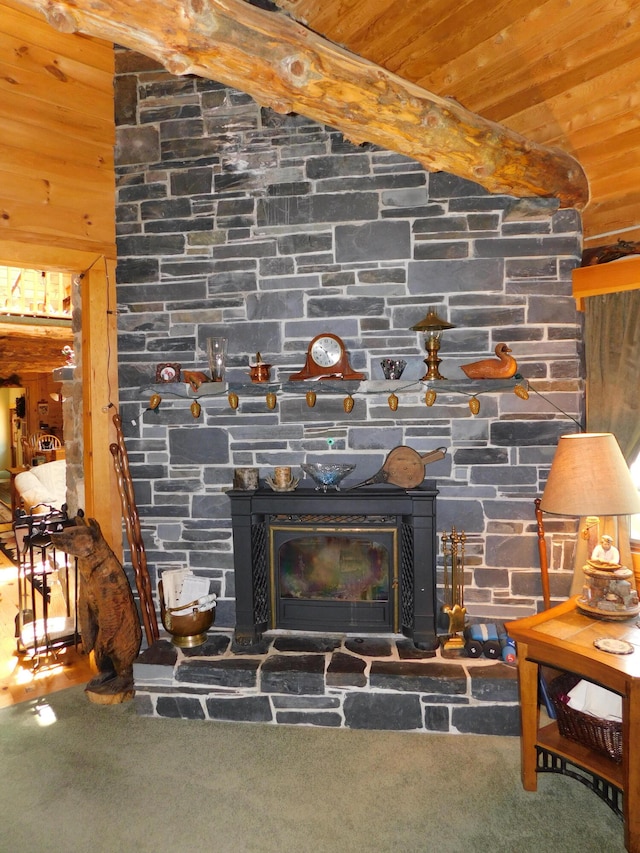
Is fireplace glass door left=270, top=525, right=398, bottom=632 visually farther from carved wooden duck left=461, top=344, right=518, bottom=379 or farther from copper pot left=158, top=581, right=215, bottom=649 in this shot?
carved wooden duck left=461, top=344, right=518, bottom=379

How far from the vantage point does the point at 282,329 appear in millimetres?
3459

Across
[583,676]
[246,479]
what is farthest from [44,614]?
[583,676]

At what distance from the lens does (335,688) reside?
9.54 ft

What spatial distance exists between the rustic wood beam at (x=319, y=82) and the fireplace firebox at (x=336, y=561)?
1752 millimetres

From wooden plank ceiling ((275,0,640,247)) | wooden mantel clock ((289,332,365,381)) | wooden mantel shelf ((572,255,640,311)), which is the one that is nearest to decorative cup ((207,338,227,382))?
wooden mantel clock ((289,332,365,381))

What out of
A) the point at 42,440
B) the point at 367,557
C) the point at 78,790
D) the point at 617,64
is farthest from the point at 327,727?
the point at 42,440

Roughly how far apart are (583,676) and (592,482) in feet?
2.50

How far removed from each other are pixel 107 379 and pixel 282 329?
1180 mm

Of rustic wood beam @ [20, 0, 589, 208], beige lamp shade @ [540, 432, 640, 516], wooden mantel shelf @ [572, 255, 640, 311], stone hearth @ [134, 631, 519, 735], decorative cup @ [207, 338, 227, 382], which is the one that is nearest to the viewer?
rustic wood beam @ [20, 0, 589, 208]

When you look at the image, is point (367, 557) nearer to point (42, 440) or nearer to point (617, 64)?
point (617, 64)

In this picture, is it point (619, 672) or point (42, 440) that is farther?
point (42, 440)

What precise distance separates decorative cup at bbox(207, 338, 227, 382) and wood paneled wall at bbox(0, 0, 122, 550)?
71 centimetres

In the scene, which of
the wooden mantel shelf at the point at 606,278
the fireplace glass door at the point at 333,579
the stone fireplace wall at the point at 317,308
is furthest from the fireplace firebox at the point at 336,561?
the wooden mantel shelf at the point at 606,278

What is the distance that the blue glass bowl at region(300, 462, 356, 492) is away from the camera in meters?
3.23
